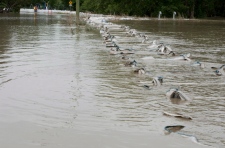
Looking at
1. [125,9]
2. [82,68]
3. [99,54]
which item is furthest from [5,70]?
[125,9]

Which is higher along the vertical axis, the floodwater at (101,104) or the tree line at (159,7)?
the tree line at (159,7)

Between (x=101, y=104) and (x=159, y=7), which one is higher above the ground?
(x=159, y=7)

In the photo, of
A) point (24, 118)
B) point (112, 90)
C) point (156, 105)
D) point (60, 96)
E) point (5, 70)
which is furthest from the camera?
point (5, 70)

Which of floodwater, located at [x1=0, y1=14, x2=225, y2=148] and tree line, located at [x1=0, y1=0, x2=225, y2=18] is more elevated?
tree line, located at [x1=0, y1=0, x2=225, y2=18]

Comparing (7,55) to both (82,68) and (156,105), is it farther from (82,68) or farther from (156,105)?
(156,105)

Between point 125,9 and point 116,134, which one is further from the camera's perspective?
point 125,9

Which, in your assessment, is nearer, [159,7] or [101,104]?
[101,104]

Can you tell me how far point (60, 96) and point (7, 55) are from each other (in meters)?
6.18

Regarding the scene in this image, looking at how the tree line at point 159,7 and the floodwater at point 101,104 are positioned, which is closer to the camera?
the floodwater at point 101,104

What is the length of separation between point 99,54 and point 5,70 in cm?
400

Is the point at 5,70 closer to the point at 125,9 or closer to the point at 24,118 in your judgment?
the point at 24,118

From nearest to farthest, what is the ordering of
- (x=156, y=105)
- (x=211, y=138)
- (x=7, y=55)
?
(x=211, y=138), (x=156, y=105), (x=7, y=55)

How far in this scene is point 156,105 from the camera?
6.73 meters

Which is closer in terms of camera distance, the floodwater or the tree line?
the floodwater
